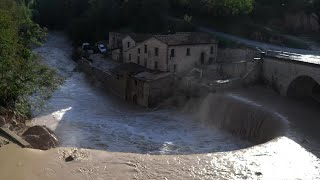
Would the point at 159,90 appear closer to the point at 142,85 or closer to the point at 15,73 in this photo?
the point at 142,85

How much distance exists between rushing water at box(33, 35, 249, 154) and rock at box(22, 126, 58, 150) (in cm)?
198

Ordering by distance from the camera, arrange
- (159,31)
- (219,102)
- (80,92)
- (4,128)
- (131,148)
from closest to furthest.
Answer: (4,128) < (131,148) < (219,102) < (80,92) < (159,31)

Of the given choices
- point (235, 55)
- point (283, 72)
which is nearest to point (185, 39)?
point (235, 55)

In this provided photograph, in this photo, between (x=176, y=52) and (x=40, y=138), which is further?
(x=176, y=52)

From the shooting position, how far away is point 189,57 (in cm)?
4788

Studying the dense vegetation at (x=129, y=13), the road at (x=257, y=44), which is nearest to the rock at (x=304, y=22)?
the dense vegetation at (x=129, y=13)

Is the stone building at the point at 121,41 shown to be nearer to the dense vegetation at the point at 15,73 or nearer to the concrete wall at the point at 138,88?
the concrete wall at the point at 138,88

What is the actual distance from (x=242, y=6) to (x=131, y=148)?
3470 centimetres

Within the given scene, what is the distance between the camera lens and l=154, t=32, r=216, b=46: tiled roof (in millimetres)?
46875

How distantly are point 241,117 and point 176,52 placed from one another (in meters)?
12.9

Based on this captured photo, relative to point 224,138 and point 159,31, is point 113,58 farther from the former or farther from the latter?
point 224,138

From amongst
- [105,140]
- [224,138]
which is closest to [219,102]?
[224,138]

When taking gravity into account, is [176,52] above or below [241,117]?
above

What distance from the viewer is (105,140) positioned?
3469 cm
